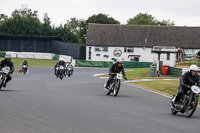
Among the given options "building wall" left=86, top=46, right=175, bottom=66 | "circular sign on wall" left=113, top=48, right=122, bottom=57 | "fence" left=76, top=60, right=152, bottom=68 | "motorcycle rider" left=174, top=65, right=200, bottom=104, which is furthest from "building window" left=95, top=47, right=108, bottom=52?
"motorcycle rider" left=174, top=65, right=200, bottom=104

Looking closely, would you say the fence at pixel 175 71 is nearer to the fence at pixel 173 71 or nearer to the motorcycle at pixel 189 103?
the fence at pixel 173 71

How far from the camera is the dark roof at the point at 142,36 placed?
284 feet

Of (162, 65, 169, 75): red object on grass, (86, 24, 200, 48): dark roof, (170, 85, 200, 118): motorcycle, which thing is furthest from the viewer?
(86, 24, 200, 48): dark roof

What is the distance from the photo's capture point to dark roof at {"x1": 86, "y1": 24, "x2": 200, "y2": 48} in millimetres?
86625

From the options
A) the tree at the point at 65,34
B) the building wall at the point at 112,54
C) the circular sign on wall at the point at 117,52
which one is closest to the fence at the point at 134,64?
the building wall at the point at 112,54

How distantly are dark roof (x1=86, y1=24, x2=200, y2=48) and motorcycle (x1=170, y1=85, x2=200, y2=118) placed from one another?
7191cm

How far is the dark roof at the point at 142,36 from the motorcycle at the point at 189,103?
71914 mm

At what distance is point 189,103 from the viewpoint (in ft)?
45.1

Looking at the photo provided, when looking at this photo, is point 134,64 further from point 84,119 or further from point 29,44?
point 84,119

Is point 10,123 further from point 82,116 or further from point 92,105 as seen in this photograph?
point 92,105

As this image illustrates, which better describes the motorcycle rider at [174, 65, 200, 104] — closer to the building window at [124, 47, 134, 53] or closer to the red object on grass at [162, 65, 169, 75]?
the red object on grass at [162, 65, 169, 75]

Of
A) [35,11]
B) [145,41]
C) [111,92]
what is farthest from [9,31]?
[111,92]

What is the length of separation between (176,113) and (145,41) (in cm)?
7333

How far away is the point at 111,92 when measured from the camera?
836 inches
